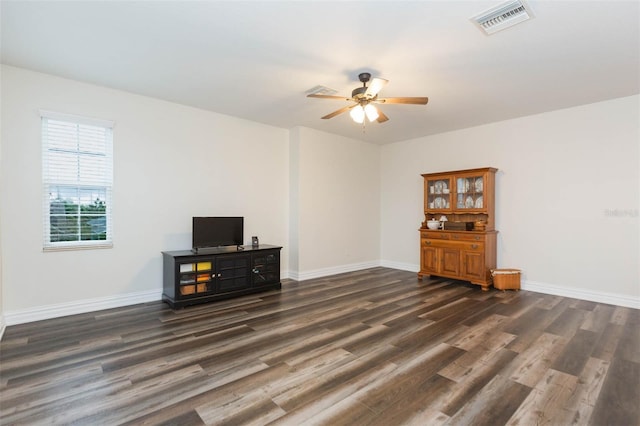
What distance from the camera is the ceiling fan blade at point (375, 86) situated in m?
3.17

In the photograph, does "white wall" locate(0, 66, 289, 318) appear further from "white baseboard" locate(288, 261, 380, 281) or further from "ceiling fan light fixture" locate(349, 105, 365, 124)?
"ceiling fan light fixture" locate(349, 105, 365, 124)

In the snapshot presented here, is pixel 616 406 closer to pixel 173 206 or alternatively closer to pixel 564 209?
pixel 564 209

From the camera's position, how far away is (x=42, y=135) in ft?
12.1

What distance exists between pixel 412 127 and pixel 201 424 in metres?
5.44

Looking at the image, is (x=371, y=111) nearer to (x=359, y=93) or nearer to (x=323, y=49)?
(x=359, y=93)

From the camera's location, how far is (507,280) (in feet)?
16.7

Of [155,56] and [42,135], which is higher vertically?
[155,56]

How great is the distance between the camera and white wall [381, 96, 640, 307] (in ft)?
14.3

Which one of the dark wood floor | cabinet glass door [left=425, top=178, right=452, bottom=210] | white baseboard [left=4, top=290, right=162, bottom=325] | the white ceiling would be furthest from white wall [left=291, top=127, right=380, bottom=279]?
white baseboard [left=4, top=290, right=162, bottom=325]

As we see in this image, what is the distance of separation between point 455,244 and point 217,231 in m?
3.98

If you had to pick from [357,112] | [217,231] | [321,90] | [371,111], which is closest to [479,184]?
[371,111]

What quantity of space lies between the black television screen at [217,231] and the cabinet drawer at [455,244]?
3.38 metres

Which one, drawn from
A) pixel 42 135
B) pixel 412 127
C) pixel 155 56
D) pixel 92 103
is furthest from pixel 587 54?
pixel 42 135

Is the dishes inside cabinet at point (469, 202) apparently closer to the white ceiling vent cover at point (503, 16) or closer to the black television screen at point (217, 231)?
the white ceiling vent cover at point (503, 16)
